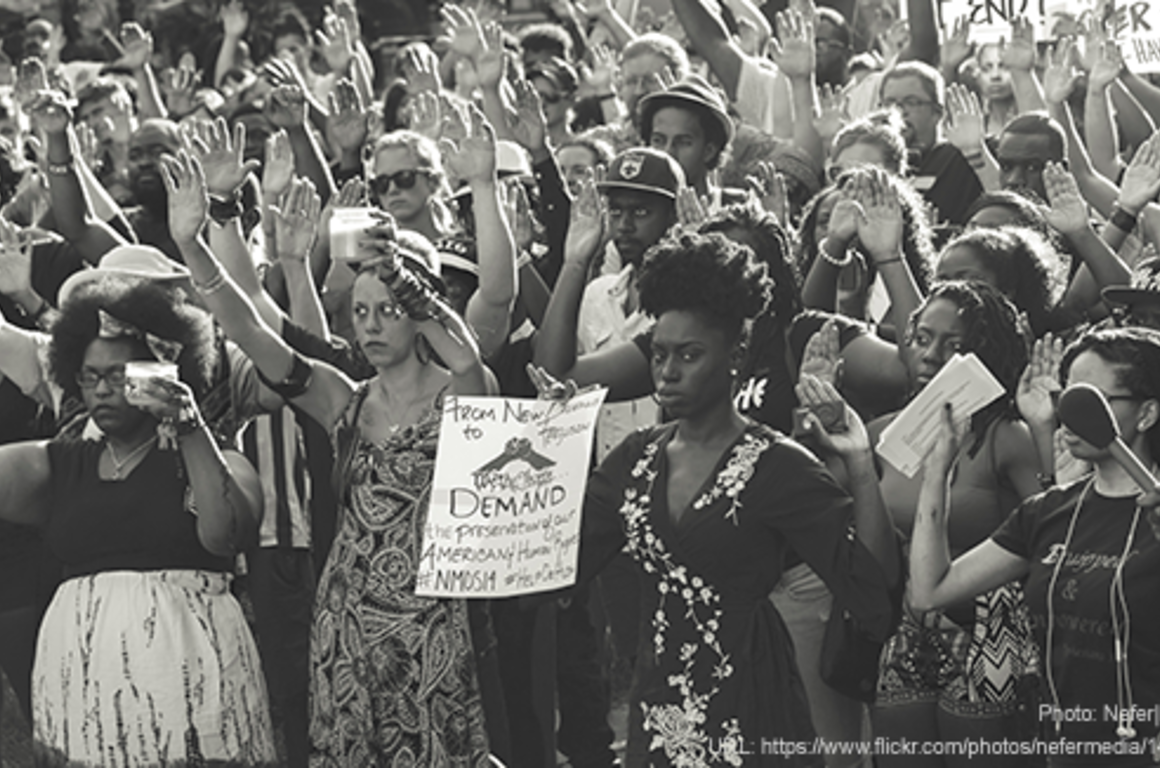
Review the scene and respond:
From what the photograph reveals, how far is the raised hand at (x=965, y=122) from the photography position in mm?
8805

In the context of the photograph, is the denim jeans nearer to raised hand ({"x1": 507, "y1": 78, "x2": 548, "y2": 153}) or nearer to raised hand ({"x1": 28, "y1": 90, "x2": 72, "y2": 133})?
raised hand ({"x1": 507, "y1": 78, "x2": 548, "y2": 153})

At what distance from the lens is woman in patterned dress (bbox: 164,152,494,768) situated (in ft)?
19.4

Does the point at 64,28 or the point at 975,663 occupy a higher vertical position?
the point at 64,28

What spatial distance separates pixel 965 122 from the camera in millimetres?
8805

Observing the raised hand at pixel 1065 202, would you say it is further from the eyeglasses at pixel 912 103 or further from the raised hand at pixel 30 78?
the raised hand at pixel 30 78

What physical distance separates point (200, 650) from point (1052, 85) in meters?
4.74

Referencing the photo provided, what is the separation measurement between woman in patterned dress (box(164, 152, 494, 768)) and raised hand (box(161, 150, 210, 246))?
0.52 meters

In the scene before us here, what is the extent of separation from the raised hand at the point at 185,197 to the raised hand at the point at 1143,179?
10.5 feet

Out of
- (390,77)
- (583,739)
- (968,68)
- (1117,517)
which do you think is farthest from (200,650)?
(390,77)

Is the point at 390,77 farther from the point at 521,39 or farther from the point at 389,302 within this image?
the point at 389,302

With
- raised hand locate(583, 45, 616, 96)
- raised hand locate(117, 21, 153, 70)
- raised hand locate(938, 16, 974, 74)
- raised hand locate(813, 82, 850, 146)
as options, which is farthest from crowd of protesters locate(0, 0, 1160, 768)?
raised hand locate(117, 21, 153, 70)

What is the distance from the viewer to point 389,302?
6.02 meters

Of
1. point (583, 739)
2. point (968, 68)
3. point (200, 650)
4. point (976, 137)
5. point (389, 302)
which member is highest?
point (968, 68)

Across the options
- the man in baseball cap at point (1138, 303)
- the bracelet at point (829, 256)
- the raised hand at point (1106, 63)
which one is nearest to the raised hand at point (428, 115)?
the bracelet at point (829, 256)
